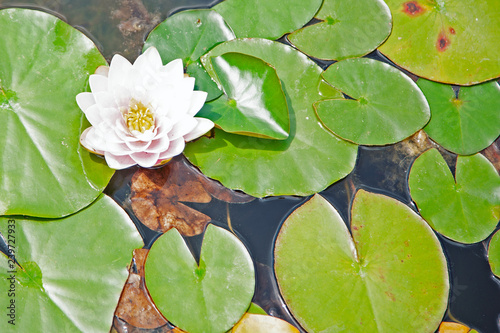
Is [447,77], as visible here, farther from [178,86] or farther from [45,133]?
[45,133]

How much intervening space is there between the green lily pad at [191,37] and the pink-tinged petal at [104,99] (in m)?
0.46

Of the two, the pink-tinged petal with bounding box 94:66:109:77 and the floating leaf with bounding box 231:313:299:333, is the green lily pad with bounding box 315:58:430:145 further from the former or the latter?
the pink-tinged petal with bounding box 94:66:109:77

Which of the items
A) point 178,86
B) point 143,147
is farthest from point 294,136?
point 143,147

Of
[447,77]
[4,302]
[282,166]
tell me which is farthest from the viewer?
[447,77]

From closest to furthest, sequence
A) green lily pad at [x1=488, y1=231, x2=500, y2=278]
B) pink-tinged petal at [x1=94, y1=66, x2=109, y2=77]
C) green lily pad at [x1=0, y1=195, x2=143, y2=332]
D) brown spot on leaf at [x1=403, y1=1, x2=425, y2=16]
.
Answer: green lily pad at [x1=0, y1=195, x2=143, y2=332] < pink-tinged petal at [x1=94, y1=66, x2=109, y2=77] < green lily pad at [x1=488, y1=231, x2=500, y2=278] < brown spot on leaf at [x1=403, y1=1, x2=425, y2=16]

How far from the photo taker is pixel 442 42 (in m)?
2.42

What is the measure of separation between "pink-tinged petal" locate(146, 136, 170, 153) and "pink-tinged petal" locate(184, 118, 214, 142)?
0.40 feet

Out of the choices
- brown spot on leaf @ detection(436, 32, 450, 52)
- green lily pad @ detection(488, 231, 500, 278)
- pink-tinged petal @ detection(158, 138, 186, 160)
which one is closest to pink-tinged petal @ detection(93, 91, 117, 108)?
pink-tinged petal @ detection(158, 138, 186, 160)

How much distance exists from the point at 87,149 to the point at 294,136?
1.16 meters

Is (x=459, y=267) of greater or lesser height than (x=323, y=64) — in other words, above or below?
below

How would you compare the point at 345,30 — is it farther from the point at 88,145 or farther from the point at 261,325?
the point at 261,325

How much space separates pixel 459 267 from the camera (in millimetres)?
2176

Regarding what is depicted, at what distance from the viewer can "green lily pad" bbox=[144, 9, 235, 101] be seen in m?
2.21

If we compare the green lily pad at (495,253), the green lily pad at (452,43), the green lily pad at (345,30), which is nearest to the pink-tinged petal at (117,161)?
the green lily pad at (345,30)
